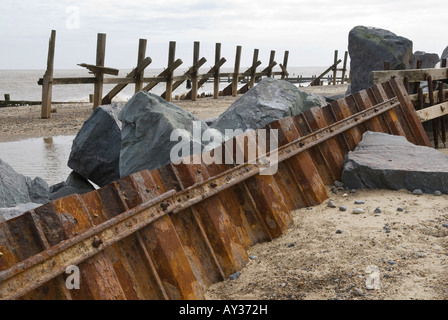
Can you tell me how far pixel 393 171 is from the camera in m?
5.63

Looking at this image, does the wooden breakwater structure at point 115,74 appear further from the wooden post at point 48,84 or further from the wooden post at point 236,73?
the wooden post at point 236,73

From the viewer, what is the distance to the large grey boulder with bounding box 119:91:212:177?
5.97 m

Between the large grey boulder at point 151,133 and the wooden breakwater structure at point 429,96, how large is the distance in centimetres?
379

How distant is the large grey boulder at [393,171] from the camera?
5.61m

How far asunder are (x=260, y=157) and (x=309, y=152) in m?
1.19

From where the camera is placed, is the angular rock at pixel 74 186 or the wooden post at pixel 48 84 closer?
the angular rock at pixel 74 186

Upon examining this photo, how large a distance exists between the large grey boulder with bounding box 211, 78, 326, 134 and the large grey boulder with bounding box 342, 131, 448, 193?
180 centimetres

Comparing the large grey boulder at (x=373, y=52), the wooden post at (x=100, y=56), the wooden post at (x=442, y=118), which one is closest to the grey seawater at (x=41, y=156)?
the wooden post at (x=100, y=56)

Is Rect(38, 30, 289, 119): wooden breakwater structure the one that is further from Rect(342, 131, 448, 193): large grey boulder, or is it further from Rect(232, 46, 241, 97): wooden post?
Rect(342, 131, 448, 193): large grey boulder

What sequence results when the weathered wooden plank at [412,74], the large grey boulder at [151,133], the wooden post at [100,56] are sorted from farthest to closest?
1. the wooden post at [100,56]
2. the weathered wooden plank at [412,74]
3. the large grey boulder at [151,133]

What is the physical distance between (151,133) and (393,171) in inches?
111

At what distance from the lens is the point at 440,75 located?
10.3m
